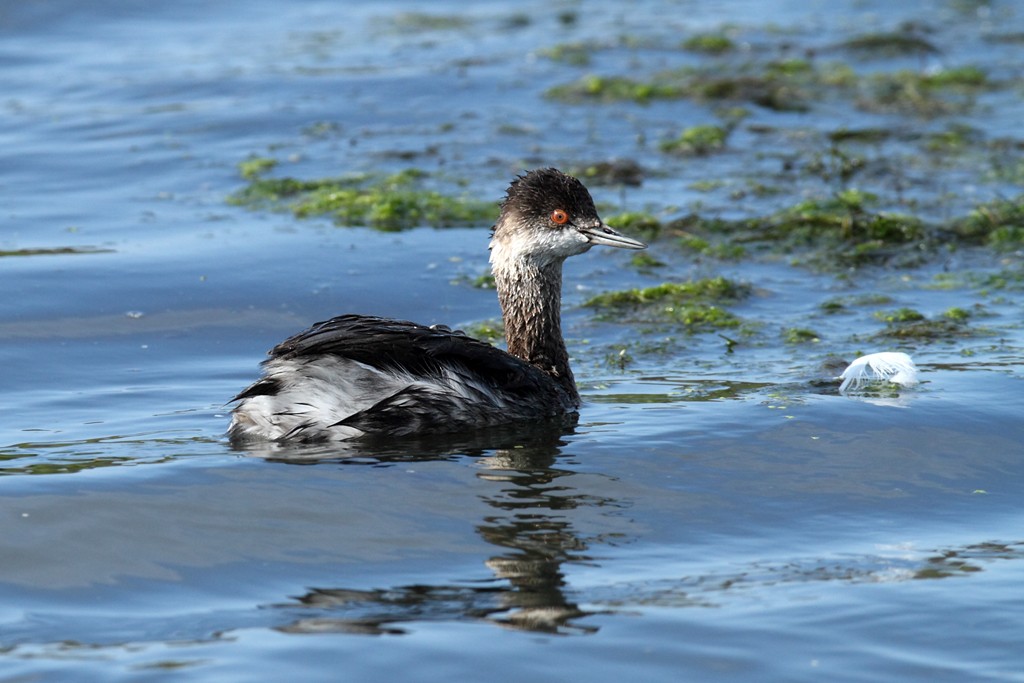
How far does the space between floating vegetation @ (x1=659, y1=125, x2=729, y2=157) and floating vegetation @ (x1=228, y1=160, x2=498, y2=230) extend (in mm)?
2644

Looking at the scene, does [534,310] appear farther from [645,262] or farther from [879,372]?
[645,262]

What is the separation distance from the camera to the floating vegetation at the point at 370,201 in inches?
491

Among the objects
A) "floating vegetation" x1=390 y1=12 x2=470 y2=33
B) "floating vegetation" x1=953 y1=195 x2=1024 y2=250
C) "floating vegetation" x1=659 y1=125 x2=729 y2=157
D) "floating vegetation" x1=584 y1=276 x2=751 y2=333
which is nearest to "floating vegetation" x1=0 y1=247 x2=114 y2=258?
"floating vegetation" x1=584 y1=276 x2=751 y2=333

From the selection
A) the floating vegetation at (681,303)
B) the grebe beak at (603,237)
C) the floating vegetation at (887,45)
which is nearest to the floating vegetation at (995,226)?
the floating vegetation at (681,303)

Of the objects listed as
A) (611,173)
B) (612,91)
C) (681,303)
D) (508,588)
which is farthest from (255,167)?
(508,588)

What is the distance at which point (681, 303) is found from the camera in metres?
10.5

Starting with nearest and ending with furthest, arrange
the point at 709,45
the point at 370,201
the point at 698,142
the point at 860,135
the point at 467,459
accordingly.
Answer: the point at 467,459, the point at 370,201, the point at 698,142, the point at 860,135, the point at 709,45

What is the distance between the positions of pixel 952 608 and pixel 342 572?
2362 mm

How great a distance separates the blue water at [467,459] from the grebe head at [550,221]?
2.82 ft

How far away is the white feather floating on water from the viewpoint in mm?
8656

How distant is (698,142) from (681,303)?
4734mm

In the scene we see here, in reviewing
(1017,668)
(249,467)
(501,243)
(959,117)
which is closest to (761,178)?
(959,117)

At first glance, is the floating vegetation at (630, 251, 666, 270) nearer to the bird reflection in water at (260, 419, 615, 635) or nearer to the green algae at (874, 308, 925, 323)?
the green algae at (874, 308, 925, 323)

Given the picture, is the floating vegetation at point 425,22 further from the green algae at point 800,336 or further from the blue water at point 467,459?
the green algae at point 800,336
